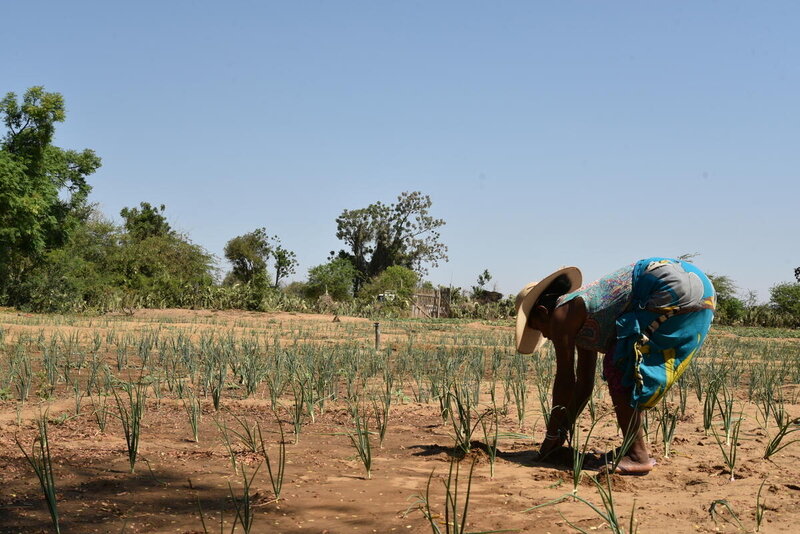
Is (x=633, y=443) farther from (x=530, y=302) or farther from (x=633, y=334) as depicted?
(x=530, y=302)

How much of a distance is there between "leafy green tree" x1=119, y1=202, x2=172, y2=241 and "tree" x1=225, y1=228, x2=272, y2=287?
3.89 meters

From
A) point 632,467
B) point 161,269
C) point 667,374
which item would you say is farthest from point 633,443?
point 161,269

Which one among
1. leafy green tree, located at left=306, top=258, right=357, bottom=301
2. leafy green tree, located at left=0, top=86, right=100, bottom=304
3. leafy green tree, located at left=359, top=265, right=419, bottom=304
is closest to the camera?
leafy green tree, located at left=0, top=86, right=100, bottom=304

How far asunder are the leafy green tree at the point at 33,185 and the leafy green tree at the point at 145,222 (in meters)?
12.0

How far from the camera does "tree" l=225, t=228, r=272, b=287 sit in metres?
44.8

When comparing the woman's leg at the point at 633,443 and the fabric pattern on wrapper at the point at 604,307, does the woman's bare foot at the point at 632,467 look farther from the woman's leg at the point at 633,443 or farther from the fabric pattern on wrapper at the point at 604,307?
the fabric pattern on wrapper at the point at 604,307

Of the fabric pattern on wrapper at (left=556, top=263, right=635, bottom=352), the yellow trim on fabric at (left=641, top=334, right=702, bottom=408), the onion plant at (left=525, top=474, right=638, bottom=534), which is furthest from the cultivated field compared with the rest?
the fabric pattern on wrapper at (left=556, top=263, right=635, bottom=352)

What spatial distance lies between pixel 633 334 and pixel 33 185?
25.2 metres

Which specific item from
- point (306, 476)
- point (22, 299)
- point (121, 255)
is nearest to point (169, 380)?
point (306, 476)

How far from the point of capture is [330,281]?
132 ft

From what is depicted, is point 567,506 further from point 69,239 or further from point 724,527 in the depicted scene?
point 69,239

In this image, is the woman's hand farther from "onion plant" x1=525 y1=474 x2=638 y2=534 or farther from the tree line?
the tree line

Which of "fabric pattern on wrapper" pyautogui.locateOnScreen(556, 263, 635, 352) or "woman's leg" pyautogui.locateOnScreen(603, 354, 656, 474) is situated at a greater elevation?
"fabric pattern on wrapper" pyautogui.locateOnScreen(556, 263, 635, 352)

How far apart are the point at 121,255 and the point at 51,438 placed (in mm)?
28444
